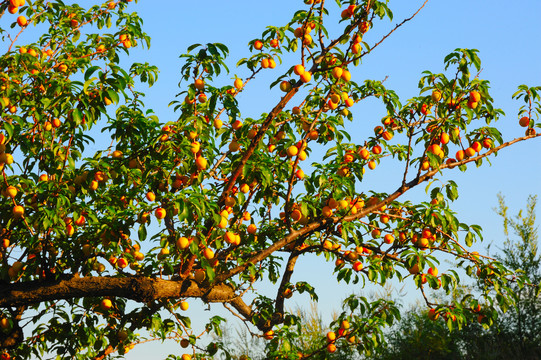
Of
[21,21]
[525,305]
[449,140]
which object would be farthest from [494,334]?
[21,21]

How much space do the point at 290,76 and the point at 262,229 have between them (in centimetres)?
166

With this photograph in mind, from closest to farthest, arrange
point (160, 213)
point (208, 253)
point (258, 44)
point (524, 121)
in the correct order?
point (160, 213), point (208, 253), point (258, 44), point (524, 121)

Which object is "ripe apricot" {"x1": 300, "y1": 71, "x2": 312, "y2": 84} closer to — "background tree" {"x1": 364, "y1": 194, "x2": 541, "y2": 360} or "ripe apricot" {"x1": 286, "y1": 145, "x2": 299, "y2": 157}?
"ripe apricot" {"x1": 286, "y1": 145, "x2": 299, "y2": 157}

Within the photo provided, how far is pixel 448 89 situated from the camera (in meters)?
4.36

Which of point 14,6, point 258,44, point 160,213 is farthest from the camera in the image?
point 14,6

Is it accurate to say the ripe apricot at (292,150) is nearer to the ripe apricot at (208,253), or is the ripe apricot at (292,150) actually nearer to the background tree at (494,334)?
the ripe apricot at (208,253)

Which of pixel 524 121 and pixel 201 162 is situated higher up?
pixel 524 121

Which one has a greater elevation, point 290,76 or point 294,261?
point 290,76

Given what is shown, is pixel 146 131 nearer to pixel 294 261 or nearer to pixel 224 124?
pixel 224 124

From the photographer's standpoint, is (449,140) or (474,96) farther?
(449,140)

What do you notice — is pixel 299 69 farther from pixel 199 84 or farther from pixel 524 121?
pixel 524 121

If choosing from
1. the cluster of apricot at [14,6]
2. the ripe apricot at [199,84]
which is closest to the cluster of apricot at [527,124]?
the ripe apricot at [199,84]

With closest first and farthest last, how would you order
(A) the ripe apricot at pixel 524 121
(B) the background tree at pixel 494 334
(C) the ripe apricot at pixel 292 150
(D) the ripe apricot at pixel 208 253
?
(D) the ripe apricot at pixel 208 253, (C) the ripe apricot at pixel 292 150, (A) the ripe apricot at pixel 524 121, (B) the background tree at pixel 494 334

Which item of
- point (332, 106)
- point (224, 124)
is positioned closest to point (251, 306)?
point (224, 124)
